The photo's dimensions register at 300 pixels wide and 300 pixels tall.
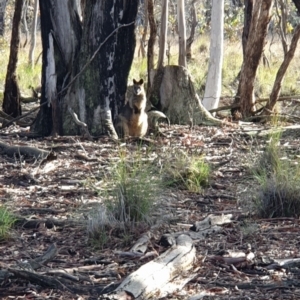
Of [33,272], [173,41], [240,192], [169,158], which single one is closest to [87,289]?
[33,272]

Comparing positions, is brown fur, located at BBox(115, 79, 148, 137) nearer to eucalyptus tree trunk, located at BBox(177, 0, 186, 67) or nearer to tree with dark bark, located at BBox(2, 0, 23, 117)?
tree with dark bark, located at BBox(2, 0, 23, 117)

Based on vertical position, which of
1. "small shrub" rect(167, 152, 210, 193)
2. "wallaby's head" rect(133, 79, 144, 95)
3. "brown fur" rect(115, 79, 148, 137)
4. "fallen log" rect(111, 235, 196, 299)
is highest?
"wallaby's head" rect(133, 79, 144, 95)

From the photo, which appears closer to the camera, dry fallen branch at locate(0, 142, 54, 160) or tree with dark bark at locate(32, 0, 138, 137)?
dry fallen branch at locate(0, 142, 54, 160)

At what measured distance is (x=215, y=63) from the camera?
15.5 m

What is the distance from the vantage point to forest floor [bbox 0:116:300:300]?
478 centimetres

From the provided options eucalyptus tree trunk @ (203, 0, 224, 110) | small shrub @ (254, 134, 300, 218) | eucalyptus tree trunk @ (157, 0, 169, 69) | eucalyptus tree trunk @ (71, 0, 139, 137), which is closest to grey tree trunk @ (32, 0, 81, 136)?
eucalyptus tree trunk @ (71, 0, 139, 137)

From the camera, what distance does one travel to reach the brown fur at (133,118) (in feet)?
36.2

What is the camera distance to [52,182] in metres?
8.15

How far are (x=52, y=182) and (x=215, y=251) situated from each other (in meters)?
3.00

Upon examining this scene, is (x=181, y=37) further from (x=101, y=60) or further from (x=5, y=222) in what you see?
(x=5, y=222)

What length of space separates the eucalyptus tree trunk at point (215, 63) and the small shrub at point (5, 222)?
30.0 feet

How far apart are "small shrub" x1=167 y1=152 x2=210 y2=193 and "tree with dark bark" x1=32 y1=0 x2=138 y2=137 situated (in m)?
3.06

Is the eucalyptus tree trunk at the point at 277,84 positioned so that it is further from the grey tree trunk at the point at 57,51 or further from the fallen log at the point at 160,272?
the fallen log at the point at 160,272

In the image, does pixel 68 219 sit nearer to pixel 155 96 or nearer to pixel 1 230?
pixel 1 230
